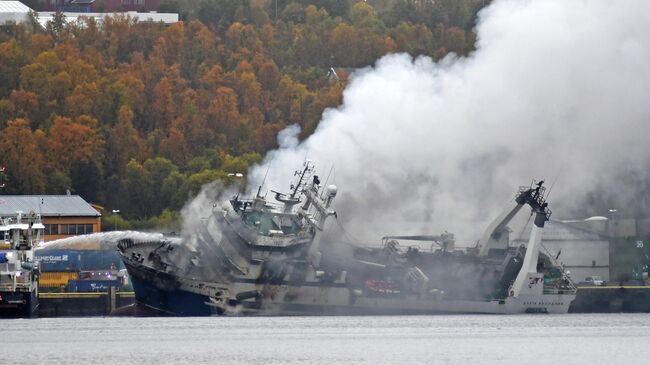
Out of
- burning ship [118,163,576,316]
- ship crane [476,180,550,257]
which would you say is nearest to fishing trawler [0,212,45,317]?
burning ship [118,163,576,316]

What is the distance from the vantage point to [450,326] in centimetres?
10894

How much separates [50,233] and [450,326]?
50.8 meters

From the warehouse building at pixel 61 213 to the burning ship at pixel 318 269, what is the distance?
34.7 m

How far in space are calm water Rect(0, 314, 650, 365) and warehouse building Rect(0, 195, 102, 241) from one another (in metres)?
30.7

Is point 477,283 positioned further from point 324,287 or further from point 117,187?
point 117,187

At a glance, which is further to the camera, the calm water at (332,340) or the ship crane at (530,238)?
the ship crane at (530,238)

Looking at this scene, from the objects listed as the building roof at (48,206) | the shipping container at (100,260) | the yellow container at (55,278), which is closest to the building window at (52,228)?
the building roof at (48,206)

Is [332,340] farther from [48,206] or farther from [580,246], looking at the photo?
[48,206]

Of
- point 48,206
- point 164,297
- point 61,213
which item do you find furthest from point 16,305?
point 48,206

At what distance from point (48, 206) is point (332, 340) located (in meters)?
57.2

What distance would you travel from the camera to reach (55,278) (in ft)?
447

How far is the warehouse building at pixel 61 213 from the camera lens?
149125mm

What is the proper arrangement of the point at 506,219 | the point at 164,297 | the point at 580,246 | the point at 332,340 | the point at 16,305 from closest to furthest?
the point at 332,340
the point at 164,297
the point at 506,219
the point at 16,305
the point at 580,246

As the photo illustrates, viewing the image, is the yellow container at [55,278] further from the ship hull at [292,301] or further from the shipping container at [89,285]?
the ship hull at [292,301]
